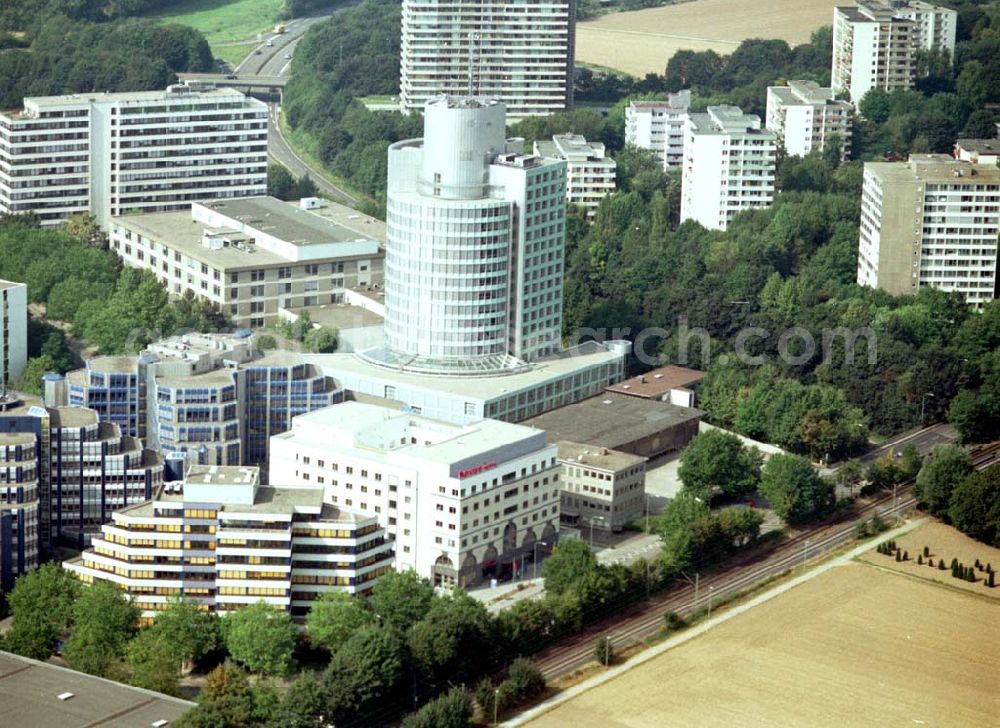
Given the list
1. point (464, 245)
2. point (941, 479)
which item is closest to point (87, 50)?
point (464, 245)

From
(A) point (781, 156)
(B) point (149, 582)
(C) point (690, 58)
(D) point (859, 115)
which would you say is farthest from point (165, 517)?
(C) point (690, 58)

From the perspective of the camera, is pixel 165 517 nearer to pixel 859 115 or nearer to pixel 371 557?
pixel 371 557

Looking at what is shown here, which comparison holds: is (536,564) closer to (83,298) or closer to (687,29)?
(83,298)

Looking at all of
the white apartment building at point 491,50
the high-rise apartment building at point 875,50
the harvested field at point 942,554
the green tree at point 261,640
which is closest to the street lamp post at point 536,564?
A: the green tree at point 261,640

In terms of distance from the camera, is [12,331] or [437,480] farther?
[12,331]

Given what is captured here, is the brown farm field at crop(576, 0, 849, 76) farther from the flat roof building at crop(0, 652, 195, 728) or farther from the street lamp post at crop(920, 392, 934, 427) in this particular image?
the flat roof building at crop(0, 652, 195, 728)

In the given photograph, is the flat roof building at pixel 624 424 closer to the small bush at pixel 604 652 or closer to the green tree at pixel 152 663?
the small bush at pixel 604 652
